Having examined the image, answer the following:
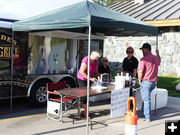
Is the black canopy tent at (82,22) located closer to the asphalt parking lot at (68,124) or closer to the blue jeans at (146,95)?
the asphalt parking lot at (68,124)

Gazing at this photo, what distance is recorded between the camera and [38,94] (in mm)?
7406

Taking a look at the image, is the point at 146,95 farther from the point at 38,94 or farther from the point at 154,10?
the point at 154,10

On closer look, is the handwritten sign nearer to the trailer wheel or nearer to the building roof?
the trailer wheel

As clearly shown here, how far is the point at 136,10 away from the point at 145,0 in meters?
2.25

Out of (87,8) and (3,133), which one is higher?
(87,8)

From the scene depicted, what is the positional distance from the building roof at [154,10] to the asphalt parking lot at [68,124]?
22.8 feet

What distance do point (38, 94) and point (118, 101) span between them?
9.47 feet

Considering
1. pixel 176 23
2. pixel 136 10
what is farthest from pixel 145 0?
pixel 176 23

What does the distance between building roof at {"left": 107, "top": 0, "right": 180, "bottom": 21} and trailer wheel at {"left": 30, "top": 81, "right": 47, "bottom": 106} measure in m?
7.68

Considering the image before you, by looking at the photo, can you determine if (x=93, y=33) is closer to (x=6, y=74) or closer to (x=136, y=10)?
(x=6, y=74)

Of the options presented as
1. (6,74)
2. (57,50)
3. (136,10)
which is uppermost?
(136,10)

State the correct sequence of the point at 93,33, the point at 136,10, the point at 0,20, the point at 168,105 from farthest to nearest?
the point at 136,10 → the point at 93,33 → the point at 168,105 → the point at 0,20

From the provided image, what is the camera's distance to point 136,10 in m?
15.6

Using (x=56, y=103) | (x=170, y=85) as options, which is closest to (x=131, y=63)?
(x=56, y=103)
